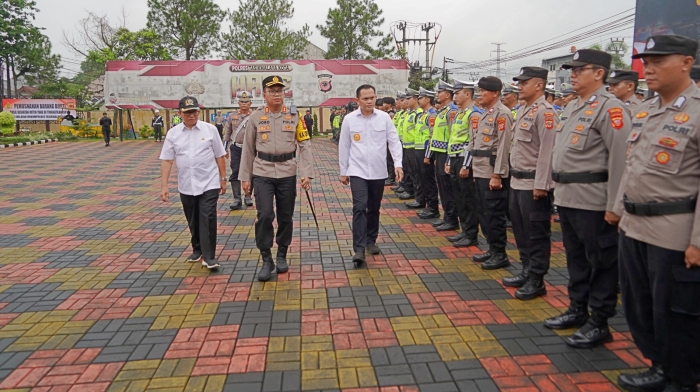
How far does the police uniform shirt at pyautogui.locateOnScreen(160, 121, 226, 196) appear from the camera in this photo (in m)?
5.23

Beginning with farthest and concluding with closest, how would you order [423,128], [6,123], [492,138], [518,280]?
[6,123], [423,128], [492,138], [518,280]

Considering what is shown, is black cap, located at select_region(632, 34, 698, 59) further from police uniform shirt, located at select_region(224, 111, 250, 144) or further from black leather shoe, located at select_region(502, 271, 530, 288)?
police uniform shirt, located at select_region(224, 111, 250, 144)

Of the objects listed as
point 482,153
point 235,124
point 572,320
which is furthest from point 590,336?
point 235,124

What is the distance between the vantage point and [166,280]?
498 centimetres

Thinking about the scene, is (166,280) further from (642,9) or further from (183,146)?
(642,9)

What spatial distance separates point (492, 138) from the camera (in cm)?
530

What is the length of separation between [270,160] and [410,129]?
4.63 metres

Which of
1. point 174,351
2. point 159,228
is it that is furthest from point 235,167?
point 174,351

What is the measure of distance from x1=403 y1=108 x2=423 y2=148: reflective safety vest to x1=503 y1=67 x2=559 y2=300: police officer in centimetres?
458

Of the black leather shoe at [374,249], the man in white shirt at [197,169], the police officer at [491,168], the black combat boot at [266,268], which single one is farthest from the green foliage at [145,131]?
the police officer at [491,168]

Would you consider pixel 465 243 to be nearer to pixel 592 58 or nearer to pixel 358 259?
pixel 358 259

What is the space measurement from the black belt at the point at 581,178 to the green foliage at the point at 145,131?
29913 mm

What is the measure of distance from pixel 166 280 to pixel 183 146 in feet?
4.48

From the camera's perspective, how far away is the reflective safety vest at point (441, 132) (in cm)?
700
